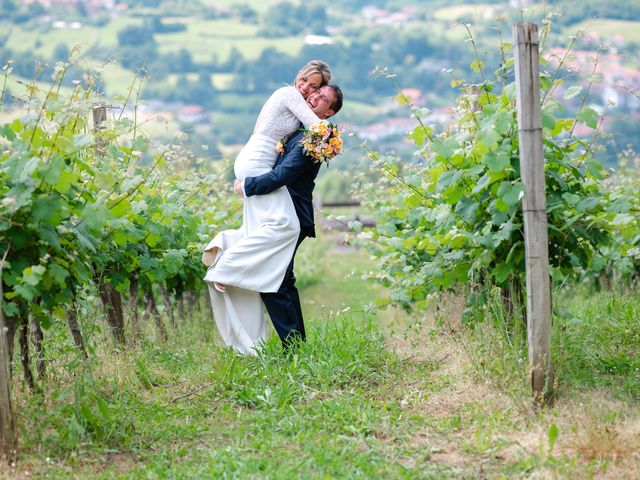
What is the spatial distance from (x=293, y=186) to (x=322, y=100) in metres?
0.60

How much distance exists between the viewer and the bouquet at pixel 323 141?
5449 millimetres

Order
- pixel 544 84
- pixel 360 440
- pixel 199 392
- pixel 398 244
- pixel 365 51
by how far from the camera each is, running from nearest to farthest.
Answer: pixel 360 440 → pixel 544 84 → pixel 199 392 → pixel 398 244 → pixel 365 51

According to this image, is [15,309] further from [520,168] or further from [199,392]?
[520,168]

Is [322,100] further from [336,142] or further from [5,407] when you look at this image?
[5,407]

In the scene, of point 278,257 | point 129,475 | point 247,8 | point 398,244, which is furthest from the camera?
point 247,8

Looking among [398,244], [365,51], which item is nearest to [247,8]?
[365,51]

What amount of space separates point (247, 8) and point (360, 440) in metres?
71.1

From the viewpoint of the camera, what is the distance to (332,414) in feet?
15.8

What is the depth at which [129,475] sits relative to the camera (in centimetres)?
405

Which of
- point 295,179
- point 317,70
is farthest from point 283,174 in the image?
point 317,70

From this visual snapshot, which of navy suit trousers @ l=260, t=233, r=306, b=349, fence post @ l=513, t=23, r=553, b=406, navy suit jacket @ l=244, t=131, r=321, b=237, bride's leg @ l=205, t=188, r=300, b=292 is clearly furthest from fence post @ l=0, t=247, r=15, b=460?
fence post @ l=513, t=23, r=553, b=406

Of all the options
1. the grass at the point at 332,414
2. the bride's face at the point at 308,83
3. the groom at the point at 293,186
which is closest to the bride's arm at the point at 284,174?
the groom at the point at 293,186

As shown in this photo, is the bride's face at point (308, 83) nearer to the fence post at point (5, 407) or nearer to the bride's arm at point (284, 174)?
the bride's arm at point (284, 174)

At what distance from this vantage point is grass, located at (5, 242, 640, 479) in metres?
4.11
